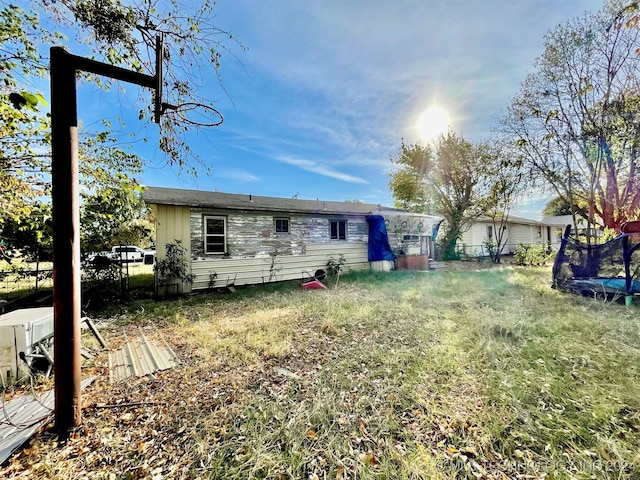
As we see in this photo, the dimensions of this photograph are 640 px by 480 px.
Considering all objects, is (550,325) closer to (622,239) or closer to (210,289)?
(622,239)

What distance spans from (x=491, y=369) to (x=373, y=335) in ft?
5.75

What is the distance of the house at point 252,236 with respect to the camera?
7707mm

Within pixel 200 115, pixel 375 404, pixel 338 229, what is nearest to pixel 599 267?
pixel 338 229

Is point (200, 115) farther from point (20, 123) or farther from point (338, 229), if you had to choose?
point (338, 229)

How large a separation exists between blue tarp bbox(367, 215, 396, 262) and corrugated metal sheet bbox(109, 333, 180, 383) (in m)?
9.18

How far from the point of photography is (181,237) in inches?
302

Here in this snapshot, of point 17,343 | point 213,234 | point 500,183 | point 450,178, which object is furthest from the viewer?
point 450,178

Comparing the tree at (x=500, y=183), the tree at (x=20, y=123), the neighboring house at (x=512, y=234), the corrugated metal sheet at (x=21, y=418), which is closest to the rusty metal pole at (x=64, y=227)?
the corrugated metal sheet at (x=21, y=418)

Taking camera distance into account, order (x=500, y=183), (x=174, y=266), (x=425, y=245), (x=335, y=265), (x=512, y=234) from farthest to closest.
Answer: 1. (x=512, y=234)
2. (x=500, y=183)
3. (x=425, y=245)
4. (x=335, y=265)
5. (x=174, y=266)

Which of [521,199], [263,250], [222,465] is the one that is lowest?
[222,465]

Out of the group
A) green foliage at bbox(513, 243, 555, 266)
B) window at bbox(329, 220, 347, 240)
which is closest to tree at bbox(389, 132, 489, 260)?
green foliage at bbox(513, 243, 555, 266)

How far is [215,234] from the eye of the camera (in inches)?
Answer: 327

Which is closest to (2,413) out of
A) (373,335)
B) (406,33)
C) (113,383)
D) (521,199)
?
(113,383)

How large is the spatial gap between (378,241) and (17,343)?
10805 millimetres
